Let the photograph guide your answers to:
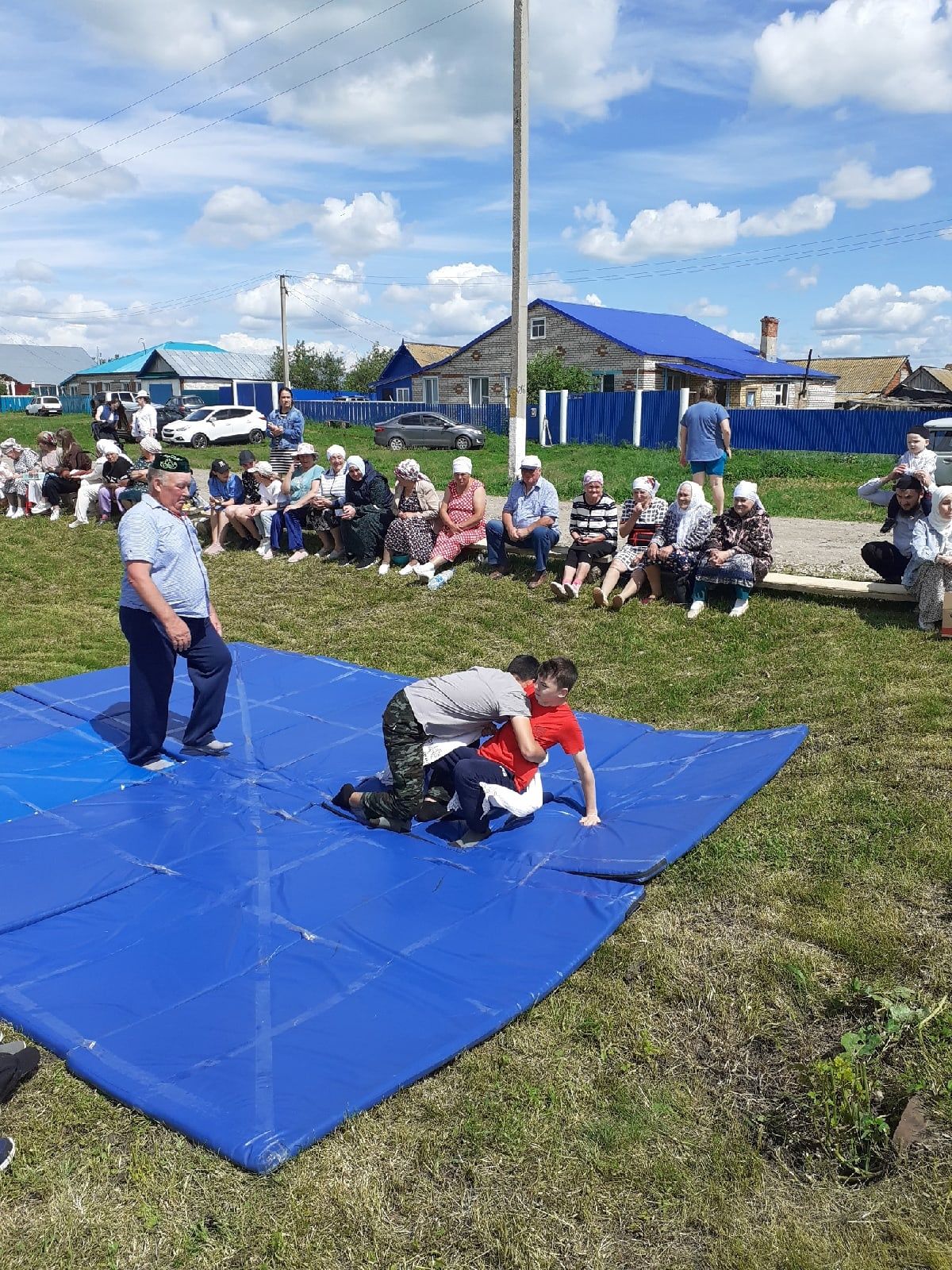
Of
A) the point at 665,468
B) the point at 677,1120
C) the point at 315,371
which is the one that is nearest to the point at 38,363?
the point at 315,371

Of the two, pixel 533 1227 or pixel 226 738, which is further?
pixel 226 738

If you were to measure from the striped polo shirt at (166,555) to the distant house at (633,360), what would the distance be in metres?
27.7

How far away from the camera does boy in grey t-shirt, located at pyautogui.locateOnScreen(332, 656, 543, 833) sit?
4742 millimetres

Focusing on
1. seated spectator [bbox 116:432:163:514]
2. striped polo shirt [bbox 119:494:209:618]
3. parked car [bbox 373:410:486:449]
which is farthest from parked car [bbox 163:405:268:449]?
striped polo shirt [bbox 119:494:209:618]

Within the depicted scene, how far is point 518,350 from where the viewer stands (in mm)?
12414

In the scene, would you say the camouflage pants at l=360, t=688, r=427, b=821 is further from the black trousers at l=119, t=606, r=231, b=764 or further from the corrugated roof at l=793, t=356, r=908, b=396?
the corrugated roof at l=793, t=356, r=908, b=396

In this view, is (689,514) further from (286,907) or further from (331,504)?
(286,907)

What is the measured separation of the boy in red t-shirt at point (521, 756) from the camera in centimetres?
471

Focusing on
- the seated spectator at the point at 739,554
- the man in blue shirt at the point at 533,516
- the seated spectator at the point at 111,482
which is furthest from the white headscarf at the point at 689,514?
the seated spectator at the point at 111,482

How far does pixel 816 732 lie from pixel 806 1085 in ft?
10.2

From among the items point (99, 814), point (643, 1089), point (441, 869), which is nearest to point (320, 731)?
point (99, 814)

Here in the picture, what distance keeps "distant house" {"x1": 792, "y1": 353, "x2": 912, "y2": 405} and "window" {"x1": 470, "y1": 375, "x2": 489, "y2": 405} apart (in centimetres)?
1947

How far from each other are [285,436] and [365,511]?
2985 millimetres

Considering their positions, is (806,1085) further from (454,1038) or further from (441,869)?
(441,869)
